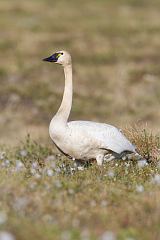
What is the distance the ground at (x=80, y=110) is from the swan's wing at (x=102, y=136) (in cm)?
26

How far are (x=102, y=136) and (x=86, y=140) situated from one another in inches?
10.8

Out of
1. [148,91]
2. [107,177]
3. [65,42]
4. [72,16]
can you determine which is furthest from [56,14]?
[107,177]

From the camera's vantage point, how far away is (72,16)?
159 feet

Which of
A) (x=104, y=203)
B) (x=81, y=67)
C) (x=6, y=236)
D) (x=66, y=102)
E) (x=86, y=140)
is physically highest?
(x=6, y=236)

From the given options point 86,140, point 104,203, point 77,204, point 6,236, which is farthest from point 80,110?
point 6,236

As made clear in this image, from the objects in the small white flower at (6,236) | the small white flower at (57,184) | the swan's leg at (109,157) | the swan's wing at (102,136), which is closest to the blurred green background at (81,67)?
the swan's leg at (109,157)

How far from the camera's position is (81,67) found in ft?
98.8

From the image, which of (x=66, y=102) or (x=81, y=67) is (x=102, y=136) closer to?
(x=66, y=102)

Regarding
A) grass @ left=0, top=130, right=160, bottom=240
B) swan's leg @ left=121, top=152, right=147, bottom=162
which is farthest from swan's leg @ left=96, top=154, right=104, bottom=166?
grass @ left=0, top=130, right=160, bottom=240

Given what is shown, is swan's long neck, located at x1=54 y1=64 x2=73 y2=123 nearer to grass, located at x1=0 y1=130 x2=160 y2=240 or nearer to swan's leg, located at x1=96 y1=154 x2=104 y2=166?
swan's leg, located at x1=96 y1=154 x2=104 y2=166

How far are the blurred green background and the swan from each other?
2.72 metres

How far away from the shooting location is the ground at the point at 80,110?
614cm

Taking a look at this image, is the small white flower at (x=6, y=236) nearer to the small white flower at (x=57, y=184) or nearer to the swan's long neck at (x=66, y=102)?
the small white flower at (x=57, y=184)

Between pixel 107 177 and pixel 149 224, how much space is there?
2.26 meters
